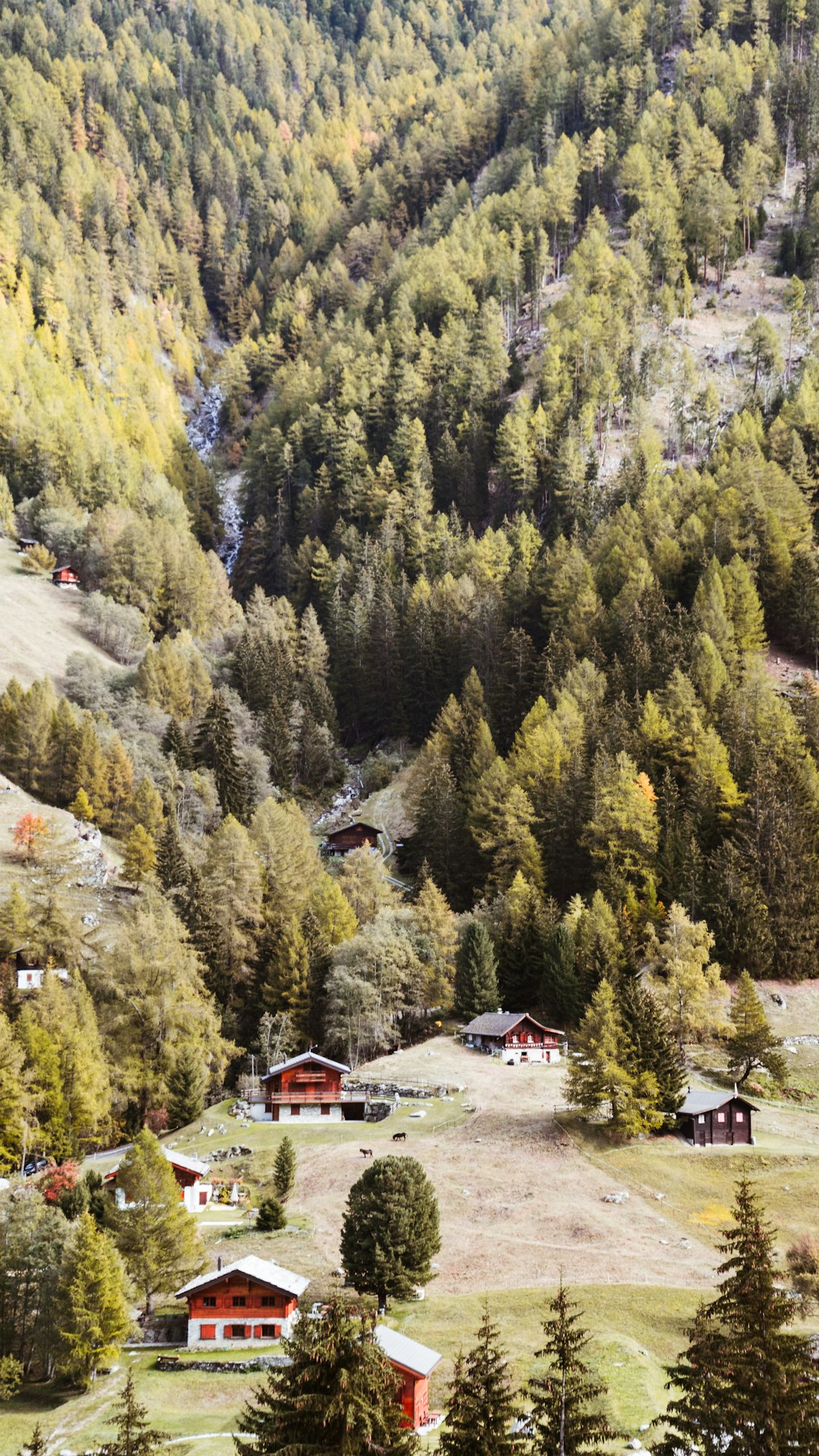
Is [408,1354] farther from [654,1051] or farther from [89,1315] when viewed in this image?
[654,1051]

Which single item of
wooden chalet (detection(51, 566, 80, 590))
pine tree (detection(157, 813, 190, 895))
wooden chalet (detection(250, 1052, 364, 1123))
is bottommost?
wooden chalet (detection(250, 1052, 364, 1123))

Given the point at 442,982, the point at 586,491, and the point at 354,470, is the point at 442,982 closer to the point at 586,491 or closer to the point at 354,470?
the point at 586,491

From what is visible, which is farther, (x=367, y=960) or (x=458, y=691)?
(x=458, y=691)

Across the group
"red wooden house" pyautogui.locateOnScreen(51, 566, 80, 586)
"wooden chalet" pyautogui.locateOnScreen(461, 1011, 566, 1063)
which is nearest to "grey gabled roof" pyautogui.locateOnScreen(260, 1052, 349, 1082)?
"wooden chalet" pyautogui.locateOnScreen(461, 1011, 566, 1063)

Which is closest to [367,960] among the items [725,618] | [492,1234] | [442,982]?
[442,982]

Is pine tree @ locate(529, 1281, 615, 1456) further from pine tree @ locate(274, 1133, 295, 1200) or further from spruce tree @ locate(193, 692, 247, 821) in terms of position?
spruce tree @ locate(193, 692, 247, 821)

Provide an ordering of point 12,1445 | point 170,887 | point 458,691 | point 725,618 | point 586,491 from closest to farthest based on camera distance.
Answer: point 12,1445 → point 170,887 → point 725,618 → point 458,691 → point 586,491
